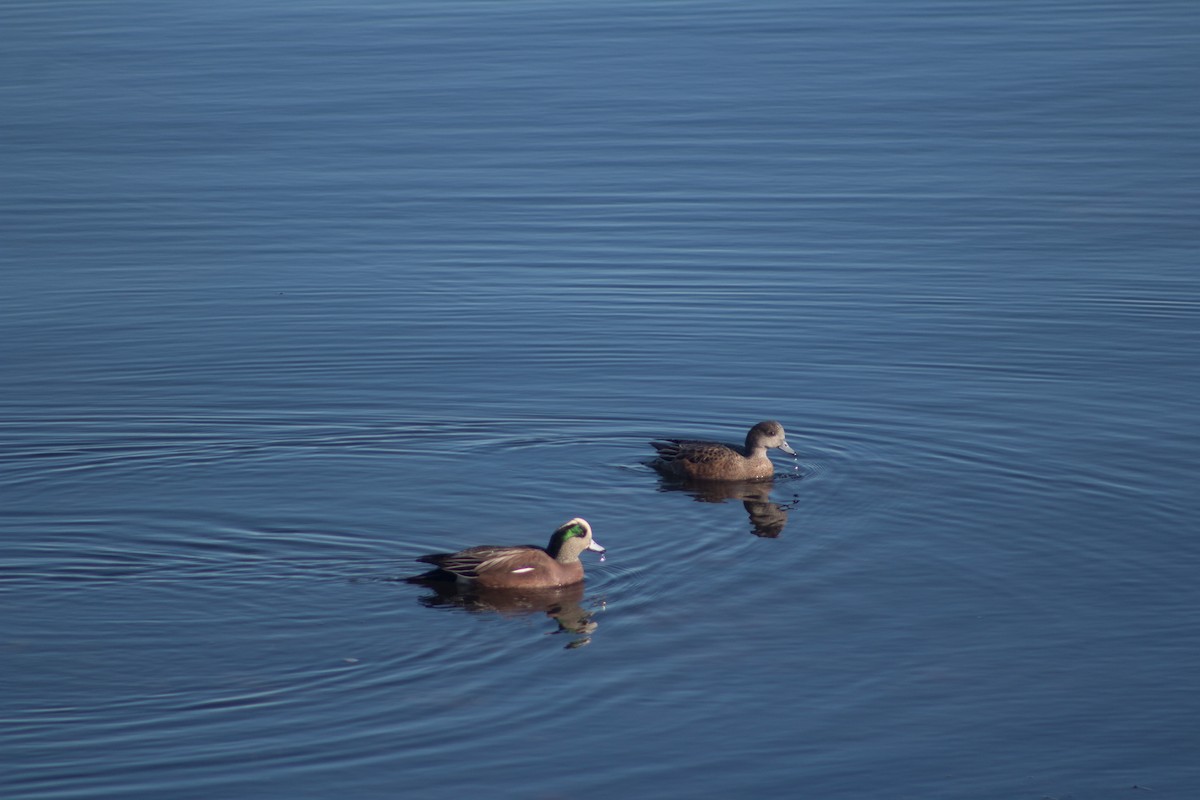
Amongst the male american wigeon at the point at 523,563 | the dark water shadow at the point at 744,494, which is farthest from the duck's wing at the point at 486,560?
the dark water shadow at the point at 744,494

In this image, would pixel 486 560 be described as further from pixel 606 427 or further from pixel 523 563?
pixel 606 427

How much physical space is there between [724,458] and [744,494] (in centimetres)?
35

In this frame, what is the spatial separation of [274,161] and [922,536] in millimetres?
15998

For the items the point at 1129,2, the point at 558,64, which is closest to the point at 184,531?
the point at 558,64

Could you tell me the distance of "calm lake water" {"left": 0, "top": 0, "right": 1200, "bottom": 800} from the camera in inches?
416

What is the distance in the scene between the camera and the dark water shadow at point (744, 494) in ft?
47.3

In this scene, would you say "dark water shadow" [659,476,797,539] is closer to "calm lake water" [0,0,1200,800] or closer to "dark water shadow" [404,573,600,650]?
"calm lake water" [0,0,1200,800]

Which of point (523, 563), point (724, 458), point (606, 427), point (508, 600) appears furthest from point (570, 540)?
point (606, 427)

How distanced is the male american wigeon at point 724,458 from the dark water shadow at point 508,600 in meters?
2.42

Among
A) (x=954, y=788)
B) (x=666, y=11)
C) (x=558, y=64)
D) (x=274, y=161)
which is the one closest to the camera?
(x=954, y=788)

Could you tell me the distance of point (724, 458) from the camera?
1502 centimetres

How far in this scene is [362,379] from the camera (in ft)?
57.2

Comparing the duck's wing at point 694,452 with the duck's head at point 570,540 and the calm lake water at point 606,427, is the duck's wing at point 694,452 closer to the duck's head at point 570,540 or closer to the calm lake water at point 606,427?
the calm lake water at point 606,427

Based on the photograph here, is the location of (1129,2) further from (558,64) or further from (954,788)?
(954,788)
